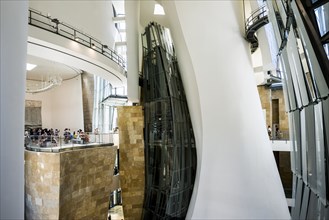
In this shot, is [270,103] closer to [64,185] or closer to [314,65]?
[64,185]

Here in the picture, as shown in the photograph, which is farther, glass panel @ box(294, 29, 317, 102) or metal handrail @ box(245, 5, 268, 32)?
metal handrail @ box(245, 5, 268, 32)

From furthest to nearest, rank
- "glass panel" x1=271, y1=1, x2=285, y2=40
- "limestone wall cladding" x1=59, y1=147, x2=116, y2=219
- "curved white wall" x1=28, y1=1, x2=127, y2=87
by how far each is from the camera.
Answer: "curved white wall" x1=28, y1=1, x2=127, y2=87 < "limestone wall cladding" x1=59, y1=147, x2=116, y2=219 < "glass panel" x1=271, y1=1, x2=285, y2=40

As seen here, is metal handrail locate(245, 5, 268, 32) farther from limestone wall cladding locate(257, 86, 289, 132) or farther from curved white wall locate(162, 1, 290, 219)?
limestone wall cladding locate(257, 86, 289, 132)

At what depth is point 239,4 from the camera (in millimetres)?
12156

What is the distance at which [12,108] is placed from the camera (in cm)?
88

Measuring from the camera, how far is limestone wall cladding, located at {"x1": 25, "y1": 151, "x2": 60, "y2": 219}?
8617 mm

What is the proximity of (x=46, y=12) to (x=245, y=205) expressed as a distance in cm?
1256

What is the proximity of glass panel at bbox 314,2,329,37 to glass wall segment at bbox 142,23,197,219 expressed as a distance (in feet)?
32.5

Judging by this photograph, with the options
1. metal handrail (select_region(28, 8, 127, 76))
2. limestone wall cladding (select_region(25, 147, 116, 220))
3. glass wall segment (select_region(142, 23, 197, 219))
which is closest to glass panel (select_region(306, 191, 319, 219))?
limestone wall cladding (select_region(25, 147, 116, 220))

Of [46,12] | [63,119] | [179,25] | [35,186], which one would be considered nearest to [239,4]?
[179,25]

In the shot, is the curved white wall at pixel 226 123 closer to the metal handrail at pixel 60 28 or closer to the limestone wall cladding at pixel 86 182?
the limestone wall cladding at pixel 86 182

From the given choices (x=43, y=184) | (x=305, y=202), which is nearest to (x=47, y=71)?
(x=43, y=184)

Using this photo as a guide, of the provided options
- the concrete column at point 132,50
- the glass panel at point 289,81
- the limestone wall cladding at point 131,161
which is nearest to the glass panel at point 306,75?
the glass panel at point 289,81

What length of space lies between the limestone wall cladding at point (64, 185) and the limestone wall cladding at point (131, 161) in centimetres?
244
